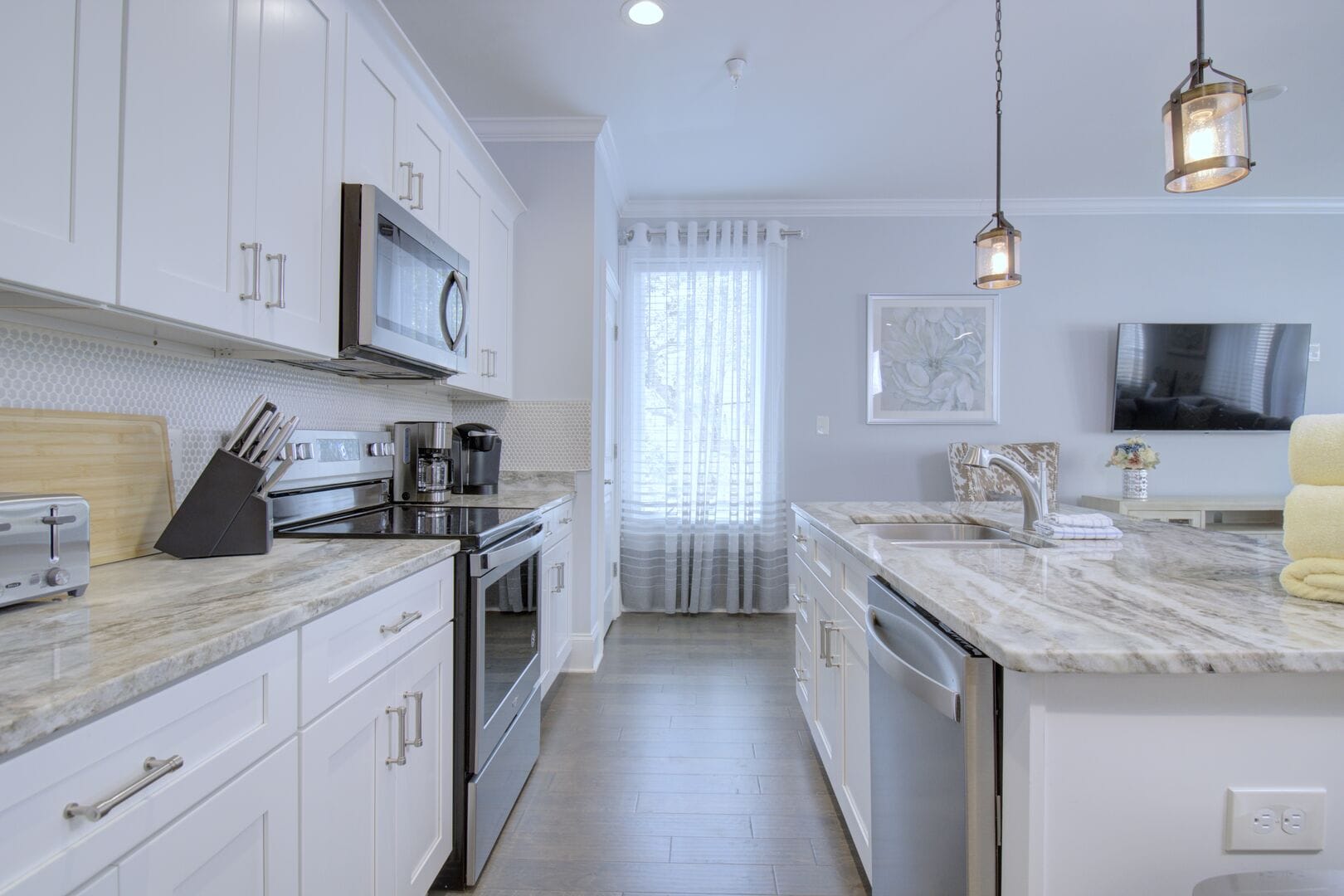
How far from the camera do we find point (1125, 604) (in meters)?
0.99

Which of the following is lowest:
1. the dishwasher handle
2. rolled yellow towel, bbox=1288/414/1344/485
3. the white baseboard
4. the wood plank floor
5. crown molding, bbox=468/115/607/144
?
the wood plank floor

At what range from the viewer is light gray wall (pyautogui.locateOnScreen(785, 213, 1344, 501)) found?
13.7 feet

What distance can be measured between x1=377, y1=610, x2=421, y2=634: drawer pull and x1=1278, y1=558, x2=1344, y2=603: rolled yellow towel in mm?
1549

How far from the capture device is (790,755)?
2221mm

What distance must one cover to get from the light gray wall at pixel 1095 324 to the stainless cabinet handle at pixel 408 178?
2.89 meters

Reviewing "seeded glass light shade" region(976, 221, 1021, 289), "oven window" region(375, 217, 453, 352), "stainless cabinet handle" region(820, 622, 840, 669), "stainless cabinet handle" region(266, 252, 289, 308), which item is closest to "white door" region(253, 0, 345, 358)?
"stainless cabinet handle" region(266, 252, 289, 308)

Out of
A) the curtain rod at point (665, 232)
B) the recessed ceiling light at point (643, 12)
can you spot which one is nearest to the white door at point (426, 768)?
the recessed ceiling light at point (643, 12)

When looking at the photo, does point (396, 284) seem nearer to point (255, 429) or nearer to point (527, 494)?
point (255, 429)

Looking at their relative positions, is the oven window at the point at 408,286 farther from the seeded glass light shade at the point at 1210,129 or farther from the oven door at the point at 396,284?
the seeded glass light shade at the point at 1210,129

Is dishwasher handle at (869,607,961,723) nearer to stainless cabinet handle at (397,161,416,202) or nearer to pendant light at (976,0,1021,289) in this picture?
pendant light at (976,0,1021,289)

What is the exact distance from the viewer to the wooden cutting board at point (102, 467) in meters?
1.08

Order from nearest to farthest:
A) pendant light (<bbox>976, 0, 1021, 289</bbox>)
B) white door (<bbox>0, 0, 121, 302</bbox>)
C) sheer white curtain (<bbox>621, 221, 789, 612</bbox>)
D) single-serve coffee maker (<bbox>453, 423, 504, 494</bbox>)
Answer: white door (<bbox>0, 0, 121, 302</bbox>), pendant light (<bbox>976, 0, 1021, 289</bbox>), single-serve coffee maker (<bbox>453, 423, 504, 494</bbox>), sheer white curtain (<bbox>621, 221, 789, 612</bbox>)

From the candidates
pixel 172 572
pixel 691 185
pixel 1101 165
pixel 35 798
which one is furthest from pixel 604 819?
pixel 1101 165

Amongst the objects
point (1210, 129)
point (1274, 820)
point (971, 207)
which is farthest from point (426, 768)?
point (971, 207)
